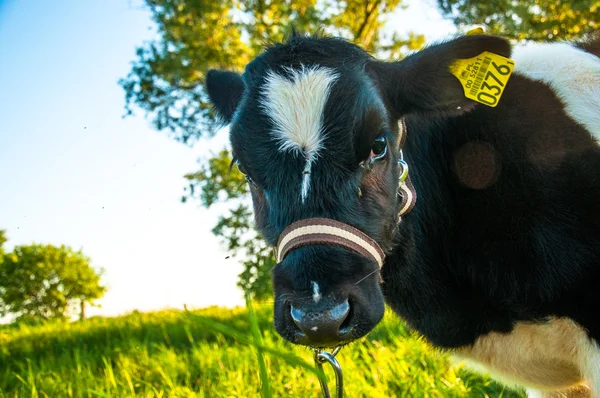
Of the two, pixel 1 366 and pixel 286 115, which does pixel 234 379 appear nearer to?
pixel 286 115

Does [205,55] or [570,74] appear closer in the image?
[570,74]

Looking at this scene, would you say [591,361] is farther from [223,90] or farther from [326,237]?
[223,90]

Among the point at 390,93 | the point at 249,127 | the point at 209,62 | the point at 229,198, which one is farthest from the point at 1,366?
the point at 209,62

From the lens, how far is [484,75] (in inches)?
142

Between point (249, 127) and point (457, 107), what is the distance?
54.2 inches

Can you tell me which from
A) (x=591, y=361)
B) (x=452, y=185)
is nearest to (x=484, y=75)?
(x=452, y=185)

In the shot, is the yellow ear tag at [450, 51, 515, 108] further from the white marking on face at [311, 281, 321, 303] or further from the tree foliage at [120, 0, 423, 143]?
the tree foliage at [120, 0, 423, 143]

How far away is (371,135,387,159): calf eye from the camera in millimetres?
3168

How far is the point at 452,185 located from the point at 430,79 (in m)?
0.72

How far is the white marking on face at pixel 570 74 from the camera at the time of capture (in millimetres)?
3703

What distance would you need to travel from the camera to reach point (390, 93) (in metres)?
3.61

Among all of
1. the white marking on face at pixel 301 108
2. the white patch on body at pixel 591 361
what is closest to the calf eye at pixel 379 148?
the white marking on face at pixel 301 108

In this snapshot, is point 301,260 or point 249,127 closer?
point 301,260

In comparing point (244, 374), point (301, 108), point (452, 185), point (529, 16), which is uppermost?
point (529, 16)
